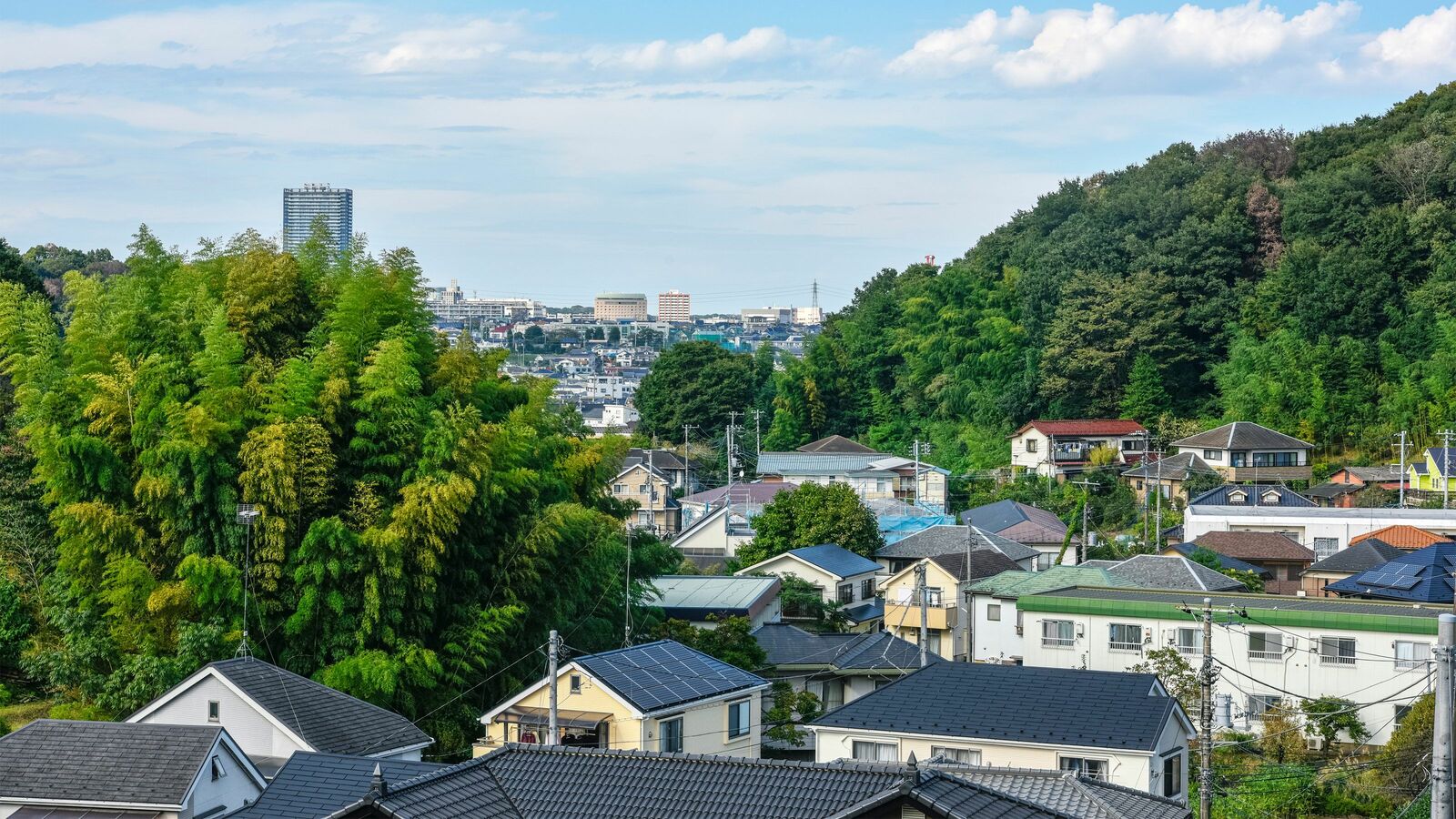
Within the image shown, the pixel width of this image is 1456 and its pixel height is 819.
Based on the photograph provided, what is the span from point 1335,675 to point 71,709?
11754 millimetres

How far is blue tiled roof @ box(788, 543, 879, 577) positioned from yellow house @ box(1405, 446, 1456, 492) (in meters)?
10.1

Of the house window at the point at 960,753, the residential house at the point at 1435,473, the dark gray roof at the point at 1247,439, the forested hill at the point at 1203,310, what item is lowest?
the house window at the point at 960,753

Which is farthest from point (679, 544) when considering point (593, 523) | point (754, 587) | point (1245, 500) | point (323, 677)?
point (323, 677)

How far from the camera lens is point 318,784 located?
28.6ft

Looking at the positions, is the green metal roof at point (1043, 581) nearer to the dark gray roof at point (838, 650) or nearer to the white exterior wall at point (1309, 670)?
the white exterior wall at point (1309, 670)

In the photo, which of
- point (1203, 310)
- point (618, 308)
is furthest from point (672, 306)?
point (1203, 310)

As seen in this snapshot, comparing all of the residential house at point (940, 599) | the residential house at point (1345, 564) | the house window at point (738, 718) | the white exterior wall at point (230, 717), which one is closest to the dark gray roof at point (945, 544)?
the residential house at point (940, 599)

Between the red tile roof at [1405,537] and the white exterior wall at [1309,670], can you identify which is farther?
the red tile roof at [1405,537]

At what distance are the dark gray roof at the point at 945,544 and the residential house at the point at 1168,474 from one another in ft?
15.7

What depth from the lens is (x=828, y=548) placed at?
73.7 feet

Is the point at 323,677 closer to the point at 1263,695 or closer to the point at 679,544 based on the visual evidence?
the point at 1263,695

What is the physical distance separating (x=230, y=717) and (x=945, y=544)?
14791 mm

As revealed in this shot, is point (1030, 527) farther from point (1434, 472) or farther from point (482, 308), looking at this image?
point (482, 308)

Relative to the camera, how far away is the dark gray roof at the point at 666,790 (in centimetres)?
609
